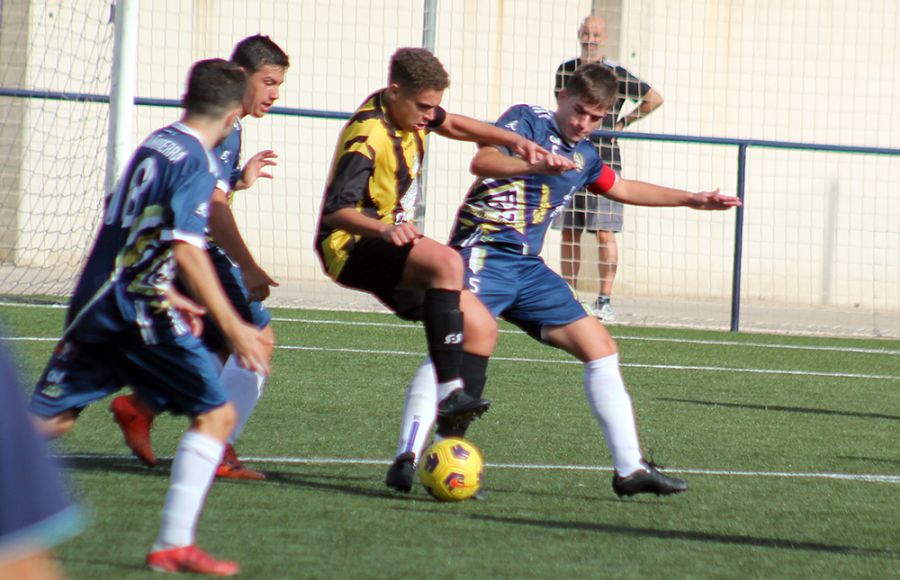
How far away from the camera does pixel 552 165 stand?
5.00 metres

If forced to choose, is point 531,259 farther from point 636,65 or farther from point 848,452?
point 636,65

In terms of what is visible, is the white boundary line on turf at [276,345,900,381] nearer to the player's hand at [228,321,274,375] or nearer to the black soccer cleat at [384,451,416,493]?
the black soccer cleat at [384,451,416,493]

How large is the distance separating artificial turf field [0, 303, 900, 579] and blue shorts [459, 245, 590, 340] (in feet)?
2.12

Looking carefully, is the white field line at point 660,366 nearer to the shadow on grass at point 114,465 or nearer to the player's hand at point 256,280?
the shadow on grass at point 114,465

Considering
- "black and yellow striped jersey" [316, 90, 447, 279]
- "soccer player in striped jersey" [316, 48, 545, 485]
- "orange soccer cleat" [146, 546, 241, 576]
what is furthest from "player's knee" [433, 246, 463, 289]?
"orange soccer cleat" [146, 546, 241, 576]

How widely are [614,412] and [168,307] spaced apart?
198 centimetres

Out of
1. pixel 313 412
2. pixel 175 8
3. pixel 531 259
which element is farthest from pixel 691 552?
pixel 175 8

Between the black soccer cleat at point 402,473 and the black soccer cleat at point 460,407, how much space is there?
9.2 inches

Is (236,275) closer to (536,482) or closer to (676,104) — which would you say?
(536,482)

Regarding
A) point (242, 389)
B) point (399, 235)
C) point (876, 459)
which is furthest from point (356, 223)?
point (876, 459)

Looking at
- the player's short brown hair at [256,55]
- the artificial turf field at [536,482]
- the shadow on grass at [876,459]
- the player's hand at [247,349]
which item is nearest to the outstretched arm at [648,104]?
the artificial turf field at [536,482]

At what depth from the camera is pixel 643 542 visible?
14.0 ft

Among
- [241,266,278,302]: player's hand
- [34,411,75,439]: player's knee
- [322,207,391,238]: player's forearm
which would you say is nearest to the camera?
[34,411,75,439]: player's knee

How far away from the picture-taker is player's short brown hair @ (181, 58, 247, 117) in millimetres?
3779
